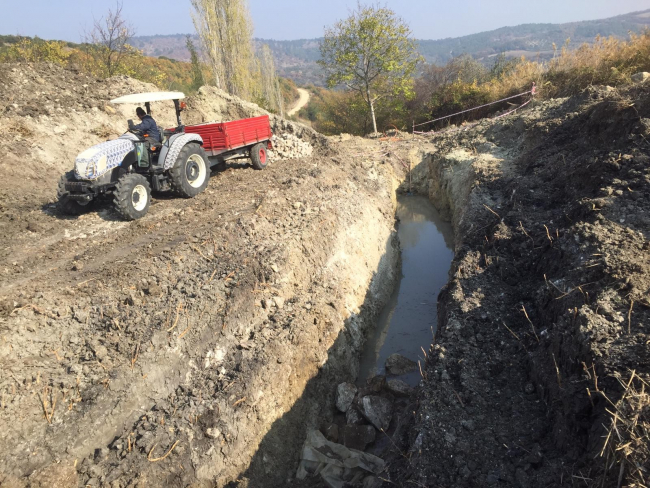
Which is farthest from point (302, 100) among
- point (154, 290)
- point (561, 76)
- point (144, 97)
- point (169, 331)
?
point (169, 331)

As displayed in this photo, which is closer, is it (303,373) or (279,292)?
(303,373)

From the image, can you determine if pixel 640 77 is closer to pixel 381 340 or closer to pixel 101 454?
pixel 381 340

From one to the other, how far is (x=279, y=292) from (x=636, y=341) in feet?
15.2

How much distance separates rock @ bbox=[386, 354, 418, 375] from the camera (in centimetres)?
655

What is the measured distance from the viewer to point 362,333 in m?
7.30

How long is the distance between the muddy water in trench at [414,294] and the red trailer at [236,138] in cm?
502

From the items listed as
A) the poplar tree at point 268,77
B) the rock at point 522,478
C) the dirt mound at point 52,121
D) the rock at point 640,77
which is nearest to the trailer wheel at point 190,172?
the dirt mound at point 52,121

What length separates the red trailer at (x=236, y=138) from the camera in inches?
371

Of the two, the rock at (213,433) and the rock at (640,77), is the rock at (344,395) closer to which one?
the rock at (213,433)

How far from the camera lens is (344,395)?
5.86 m

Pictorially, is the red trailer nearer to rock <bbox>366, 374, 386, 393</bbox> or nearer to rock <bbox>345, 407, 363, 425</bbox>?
rock <bbox>366, 374, 386, 393</bbox>

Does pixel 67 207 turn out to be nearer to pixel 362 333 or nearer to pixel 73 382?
pixel 73 382

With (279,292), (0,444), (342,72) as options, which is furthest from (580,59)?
(0,444)

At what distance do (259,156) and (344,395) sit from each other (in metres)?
7.30
